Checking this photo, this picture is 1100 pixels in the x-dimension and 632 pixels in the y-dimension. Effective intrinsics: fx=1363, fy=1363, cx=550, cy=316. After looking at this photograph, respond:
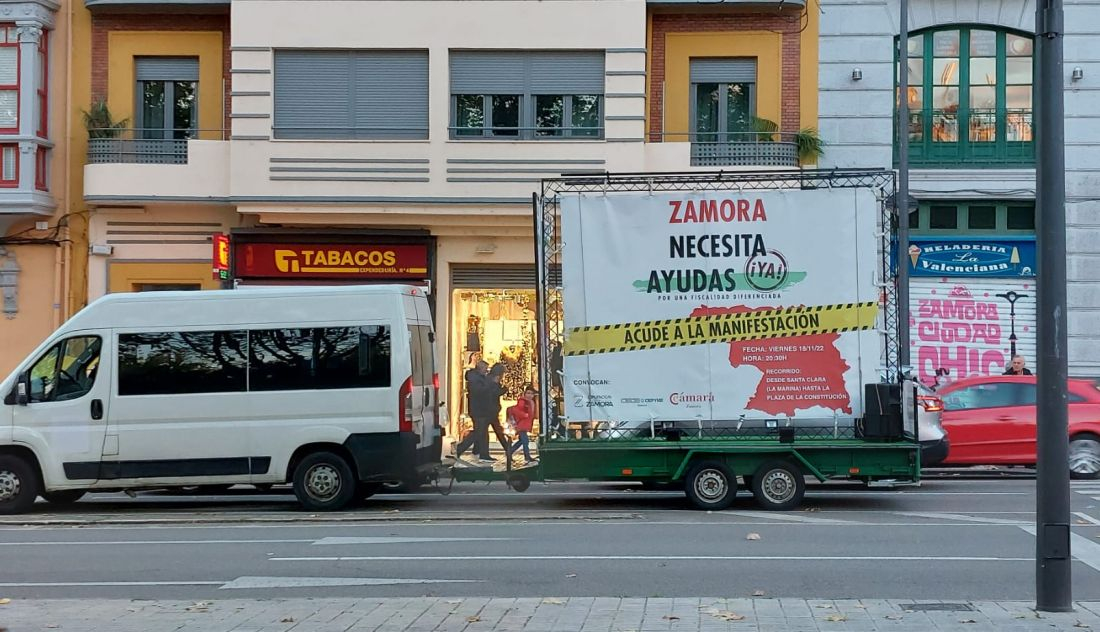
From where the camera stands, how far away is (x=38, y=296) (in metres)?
25.0

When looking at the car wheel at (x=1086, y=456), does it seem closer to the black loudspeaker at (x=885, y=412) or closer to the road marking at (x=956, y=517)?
the road marking at (x=956, y=517)

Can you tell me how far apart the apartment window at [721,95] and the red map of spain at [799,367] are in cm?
1026

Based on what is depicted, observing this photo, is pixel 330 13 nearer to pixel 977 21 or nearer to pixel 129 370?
pixel 129 370

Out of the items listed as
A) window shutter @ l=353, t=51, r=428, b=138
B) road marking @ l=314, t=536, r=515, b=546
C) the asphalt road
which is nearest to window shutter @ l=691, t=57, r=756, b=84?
window shutter @ l=353, t=51, r=428, b=138

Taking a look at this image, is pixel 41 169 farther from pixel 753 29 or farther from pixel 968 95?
pixel 968 95

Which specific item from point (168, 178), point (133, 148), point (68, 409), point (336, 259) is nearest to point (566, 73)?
point (336, 259)

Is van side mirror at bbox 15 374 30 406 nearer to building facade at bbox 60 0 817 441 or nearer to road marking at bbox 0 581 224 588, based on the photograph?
road marking at bbox 0 581 224 588

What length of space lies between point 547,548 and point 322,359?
4296mm

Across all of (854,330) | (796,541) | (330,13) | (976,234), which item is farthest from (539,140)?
(796,541)

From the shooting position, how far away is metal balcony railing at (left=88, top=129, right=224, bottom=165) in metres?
24.5

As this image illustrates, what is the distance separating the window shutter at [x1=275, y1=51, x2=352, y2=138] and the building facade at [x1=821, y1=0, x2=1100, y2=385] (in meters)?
8.69

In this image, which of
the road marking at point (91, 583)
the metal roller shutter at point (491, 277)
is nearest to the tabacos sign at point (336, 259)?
the metal roller shutter at point (491, 277)

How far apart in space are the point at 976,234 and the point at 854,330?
1092 cm

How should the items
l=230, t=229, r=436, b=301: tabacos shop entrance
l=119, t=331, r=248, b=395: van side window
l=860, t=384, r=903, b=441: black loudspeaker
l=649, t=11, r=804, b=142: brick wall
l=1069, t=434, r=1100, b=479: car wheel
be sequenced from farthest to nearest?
1. l=649, t=11, r=804, b=142: brick wall
2. l=230, t=229, r=436, b=301: tabacos shop entrance
3. l=1069, t=434, r=1100, b=479: car wheel
4. l=119, t=331, r=248, b=395: van side window
5. l=860, t=384, r=903, b=441: black loudspeaker
